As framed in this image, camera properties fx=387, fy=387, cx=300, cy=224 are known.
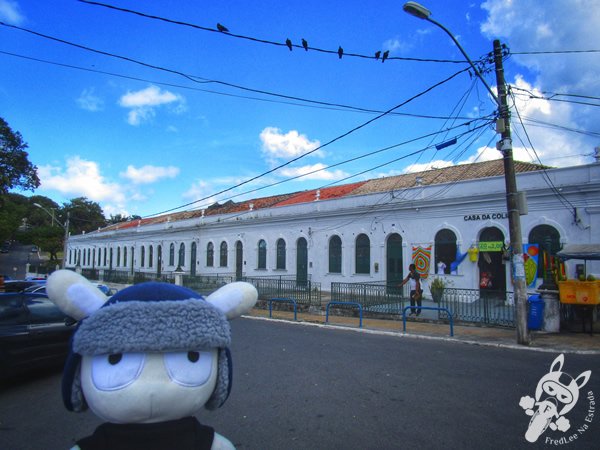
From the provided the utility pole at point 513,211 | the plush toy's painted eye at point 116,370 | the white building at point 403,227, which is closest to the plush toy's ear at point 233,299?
the plush toy's painted eye at point 116,370

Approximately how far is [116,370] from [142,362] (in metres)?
0.13

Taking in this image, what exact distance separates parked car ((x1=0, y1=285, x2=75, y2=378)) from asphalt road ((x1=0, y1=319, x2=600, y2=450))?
41 cm

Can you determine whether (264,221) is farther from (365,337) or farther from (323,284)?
(365,337)

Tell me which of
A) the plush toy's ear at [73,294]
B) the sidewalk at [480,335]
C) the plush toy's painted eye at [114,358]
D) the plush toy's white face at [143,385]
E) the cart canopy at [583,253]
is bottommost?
the sidewalk at [480,335]

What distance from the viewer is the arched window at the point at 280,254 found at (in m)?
26.5

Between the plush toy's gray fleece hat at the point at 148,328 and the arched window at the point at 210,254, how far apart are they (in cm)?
3049

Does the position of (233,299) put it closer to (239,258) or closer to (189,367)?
(189,367)

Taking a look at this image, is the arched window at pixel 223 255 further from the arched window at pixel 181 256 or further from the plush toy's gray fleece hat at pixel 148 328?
the plush toy's gray fleece hat at pixel 148 328

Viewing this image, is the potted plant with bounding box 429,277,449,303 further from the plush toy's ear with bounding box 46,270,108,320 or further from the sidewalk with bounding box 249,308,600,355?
the plush toy's ear with bounding box 46,270,108,320

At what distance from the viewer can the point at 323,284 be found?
2338 cm

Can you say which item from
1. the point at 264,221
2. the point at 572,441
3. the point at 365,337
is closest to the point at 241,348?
the point at 365,337

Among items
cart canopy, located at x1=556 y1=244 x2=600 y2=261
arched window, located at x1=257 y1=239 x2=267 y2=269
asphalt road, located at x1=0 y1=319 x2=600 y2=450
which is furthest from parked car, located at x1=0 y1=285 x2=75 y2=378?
arched window, located at x1=257 y1=239 x2=267 y2=269

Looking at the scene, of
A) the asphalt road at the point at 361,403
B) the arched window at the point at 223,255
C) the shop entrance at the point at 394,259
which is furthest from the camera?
the arched window at the point at 223,255

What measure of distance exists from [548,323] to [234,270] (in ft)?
72.9
